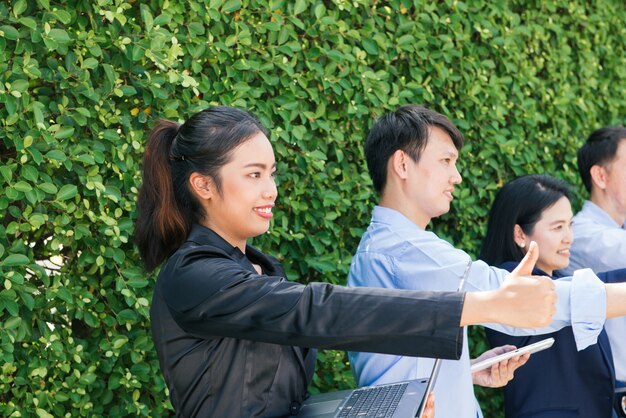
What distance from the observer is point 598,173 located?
4066 mm

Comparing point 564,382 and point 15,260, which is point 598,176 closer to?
point 564,382

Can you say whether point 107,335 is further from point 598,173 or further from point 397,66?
→ point 598,173

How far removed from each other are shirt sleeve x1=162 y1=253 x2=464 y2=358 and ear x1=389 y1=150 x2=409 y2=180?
1.04m

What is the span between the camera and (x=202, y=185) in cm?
221

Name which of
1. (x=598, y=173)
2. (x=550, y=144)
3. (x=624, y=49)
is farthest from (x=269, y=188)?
(x=624, y=49)

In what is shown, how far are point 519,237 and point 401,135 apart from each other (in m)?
0.79

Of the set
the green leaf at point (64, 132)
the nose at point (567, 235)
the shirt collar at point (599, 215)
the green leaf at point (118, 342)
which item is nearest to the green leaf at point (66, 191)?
the green leaf at point (64, 132)

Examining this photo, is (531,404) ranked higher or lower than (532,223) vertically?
lower

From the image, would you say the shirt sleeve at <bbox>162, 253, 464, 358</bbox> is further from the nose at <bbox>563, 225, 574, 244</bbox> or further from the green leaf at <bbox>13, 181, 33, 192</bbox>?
the nose at <bbox>563, 225, 574, 244</bbox>

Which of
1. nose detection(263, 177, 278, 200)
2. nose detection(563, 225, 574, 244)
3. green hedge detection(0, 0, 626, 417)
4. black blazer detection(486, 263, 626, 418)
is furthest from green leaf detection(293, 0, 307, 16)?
black blazer detection(486, 263, 626, 418)

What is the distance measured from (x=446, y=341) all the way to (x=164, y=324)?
66 cm

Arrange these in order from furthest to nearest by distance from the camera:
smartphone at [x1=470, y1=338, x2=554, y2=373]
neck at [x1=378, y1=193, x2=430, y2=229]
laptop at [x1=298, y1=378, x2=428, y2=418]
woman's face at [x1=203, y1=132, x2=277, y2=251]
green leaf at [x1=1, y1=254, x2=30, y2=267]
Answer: neck at [x1=378, y1=193, x2=430, y2=229]
green leaf at [x1=1, y1=254, x2=30, y2=267]
smartphone at [x1=470, y1=338, x2=554, y2=373]
woman's face at [x1=203, y1=132, x2=277, y2=251]
laptop at [x1=298, y1=378, x2=428, y2=418]

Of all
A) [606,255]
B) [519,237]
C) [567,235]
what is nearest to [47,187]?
[519,237]

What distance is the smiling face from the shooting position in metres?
3.36
